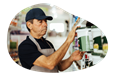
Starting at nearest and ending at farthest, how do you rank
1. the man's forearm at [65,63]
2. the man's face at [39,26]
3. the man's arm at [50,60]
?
the man's arm at [50,60] < the man's face at [39,26] < the man's forearm at [65,63]

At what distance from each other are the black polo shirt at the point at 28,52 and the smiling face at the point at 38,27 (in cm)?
8

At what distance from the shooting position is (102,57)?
1583mm

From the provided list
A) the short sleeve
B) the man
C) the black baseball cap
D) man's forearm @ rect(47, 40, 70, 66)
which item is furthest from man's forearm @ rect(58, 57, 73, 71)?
the black baseball cap

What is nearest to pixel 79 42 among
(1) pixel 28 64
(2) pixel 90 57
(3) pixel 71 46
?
(3) pixel 71 46

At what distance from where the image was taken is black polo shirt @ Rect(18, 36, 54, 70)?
1367mm

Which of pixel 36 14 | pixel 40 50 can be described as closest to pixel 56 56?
pixel 40 50

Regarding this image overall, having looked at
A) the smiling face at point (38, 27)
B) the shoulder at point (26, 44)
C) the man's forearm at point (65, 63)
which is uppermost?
the smiling face at point (38, 27)

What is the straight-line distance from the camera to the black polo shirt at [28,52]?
137cm

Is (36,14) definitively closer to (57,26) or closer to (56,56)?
(57,26)

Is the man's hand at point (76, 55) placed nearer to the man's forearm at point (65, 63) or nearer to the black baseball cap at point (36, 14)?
the man's forearm at point (65, 63)

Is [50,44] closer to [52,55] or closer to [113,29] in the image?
[52,55]

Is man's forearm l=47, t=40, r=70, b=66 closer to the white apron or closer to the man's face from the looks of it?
the white apron

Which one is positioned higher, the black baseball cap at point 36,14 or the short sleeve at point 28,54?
the black baseball cap at point 36,14

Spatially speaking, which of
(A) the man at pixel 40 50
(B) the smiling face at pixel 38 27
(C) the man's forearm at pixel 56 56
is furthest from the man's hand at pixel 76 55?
→ (B) the smiling face at pixel 38 27
